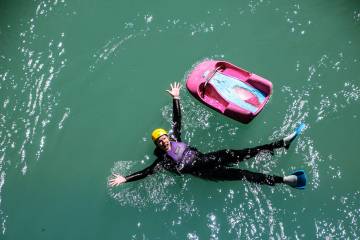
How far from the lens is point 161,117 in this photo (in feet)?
29.6

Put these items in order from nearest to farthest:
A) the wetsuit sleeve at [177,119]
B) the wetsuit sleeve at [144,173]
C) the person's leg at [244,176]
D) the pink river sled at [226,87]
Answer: the person's leg at [244,176] < the wetsuit sleeve at [144,173] < the wetsuit sleeve at [177,119] < the pink river sled at [226,87]

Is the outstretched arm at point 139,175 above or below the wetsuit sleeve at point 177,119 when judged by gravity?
below

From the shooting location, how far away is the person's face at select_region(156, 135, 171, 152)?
25.9 ft

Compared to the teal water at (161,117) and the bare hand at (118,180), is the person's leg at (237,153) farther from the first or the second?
the bare hand at (118,180)

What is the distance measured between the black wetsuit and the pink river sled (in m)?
0.74

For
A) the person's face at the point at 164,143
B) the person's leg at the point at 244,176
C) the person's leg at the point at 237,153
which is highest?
the person's face at the point at 164,143

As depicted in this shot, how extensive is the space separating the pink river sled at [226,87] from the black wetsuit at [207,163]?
74 centimetres

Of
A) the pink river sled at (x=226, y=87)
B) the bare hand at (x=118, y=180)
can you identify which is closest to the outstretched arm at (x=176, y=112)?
the pink river sled at (x=226, y=87)

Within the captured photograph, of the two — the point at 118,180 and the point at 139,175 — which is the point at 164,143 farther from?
the point at 118,180

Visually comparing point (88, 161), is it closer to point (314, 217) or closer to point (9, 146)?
point (9, 146)

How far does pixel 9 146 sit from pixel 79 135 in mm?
1585

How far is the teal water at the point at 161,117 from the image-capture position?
26.5 ft

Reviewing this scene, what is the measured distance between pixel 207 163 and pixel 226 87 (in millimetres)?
1748

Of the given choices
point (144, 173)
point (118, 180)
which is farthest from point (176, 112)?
point (118, 180)
